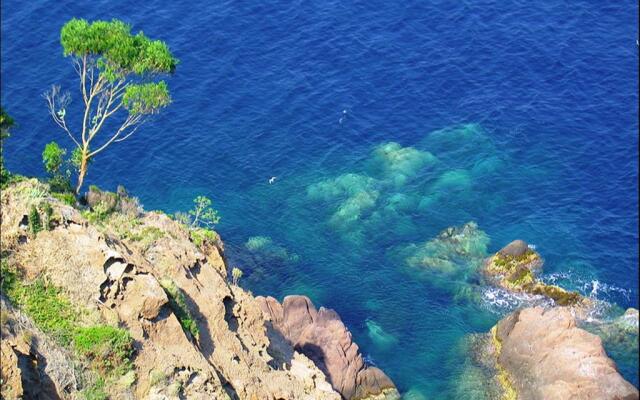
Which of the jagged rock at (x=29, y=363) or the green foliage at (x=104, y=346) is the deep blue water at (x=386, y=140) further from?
the jagged rock at (x=29, y=363)

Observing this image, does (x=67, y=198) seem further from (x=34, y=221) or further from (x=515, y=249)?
(x=515, y=249)

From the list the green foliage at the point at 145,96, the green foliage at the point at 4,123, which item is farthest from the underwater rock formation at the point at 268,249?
the green foliage at the point at 4,123

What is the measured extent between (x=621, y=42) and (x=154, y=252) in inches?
3011

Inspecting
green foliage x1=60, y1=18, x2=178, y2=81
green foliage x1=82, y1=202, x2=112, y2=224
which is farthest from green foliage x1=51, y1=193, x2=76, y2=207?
green foliage x1=60, y1=18, x2=178, y2=81

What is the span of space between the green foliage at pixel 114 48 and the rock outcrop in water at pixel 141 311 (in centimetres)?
1122

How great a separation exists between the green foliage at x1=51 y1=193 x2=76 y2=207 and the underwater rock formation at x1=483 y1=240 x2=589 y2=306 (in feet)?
137

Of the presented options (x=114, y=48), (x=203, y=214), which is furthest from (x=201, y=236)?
(x=203, y=214)

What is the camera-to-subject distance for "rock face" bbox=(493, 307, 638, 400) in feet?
218

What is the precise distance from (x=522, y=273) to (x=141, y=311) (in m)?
44.9

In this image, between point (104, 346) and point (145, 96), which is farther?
point (145, 96)

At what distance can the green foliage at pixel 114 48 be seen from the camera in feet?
199

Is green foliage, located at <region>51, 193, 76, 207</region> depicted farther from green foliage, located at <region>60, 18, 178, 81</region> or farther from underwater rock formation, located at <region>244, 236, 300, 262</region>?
underwater rock formation, located at <region>244, 236, 300, 262</region>

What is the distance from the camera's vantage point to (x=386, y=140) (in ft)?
318

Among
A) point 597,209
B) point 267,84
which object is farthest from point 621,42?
point 267,84
